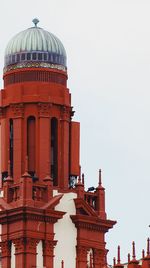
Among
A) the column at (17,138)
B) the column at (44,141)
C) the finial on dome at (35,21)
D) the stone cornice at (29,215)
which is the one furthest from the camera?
the finial on dome at (35,21)

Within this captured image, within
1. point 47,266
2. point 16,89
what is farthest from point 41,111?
point 47,266

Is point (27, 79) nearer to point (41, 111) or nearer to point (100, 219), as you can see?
point (41, 111)

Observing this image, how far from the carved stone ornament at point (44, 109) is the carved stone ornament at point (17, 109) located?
99cm

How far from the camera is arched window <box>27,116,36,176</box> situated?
348ft

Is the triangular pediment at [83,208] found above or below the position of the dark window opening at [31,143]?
below

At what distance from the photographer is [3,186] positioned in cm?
10538

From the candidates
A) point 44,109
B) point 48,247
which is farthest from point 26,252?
point 44,109

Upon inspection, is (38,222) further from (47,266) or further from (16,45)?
(16,45)

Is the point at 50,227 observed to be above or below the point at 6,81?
below

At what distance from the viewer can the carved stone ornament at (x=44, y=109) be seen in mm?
106250

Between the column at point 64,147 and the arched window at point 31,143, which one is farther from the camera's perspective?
the column at point 64,147

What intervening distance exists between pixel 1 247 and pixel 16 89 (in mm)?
8839

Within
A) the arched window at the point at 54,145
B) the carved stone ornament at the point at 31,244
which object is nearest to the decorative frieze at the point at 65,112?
the arched window at the point at 54,145

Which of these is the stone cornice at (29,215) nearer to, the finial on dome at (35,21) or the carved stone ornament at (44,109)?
the carved stone ornament at (44,109)
